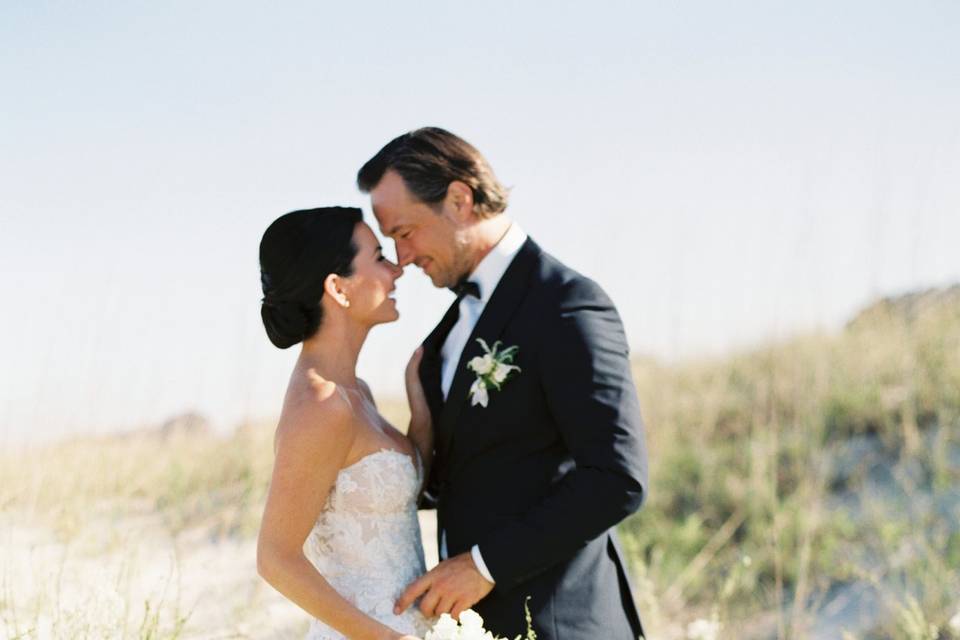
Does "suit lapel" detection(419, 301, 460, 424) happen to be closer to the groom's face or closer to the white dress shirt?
the white dress shirt

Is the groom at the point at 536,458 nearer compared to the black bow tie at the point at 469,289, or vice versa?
the groom at the point at 536,458

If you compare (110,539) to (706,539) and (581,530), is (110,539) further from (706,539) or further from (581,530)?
(706,539)

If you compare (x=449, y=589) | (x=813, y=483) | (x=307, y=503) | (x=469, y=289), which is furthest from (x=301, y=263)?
(x=813, y=483)

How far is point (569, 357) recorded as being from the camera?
3.36 metres

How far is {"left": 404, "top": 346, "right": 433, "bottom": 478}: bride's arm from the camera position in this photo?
377 cm

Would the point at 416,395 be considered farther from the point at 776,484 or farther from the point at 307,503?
the point at 776,484

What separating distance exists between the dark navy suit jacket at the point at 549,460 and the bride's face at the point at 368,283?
1.11ft

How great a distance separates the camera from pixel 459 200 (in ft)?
12.9

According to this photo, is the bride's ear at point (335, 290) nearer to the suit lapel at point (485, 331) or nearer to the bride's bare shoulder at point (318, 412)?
the bride's bare shoulder at point (318, 412)

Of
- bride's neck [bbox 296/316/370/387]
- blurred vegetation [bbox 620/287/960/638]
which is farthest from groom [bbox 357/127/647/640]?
blurred vegetation [bbox 620/287/960/638]

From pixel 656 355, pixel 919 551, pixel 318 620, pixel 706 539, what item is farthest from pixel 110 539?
pixel 656 355

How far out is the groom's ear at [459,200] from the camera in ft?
12.9

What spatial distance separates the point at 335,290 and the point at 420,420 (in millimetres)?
610

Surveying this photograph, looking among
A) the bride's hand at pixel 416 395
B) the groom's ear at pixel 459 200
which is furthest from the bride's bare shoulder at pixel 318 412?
the groom's ear at pixel 459 200
